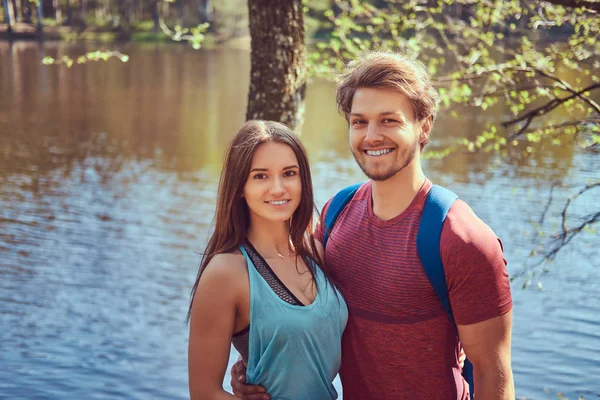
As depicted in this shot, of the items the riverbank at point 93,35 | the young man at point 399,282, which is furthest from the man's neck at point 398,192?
the riverbank at point 93,35

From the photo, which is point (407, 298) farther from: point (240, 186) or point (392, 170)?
point (240, 186)

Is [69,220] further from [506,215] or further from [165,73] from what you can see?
[165,73]

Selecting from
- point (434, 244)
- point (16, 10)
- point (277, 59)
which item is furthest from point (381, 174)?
point (16, 10)

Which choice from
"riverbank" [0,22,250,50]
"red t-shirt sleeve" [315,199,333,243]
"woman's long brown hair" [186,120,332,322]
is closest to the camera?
"woman's long brown hair" [186,120,332,322]

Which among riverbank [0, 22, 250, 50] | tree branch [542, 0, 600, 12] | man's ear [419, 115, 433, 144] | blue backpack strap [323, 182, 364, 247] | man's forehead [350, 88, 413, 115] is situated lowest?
riverbank [0, 22, 250, 50]

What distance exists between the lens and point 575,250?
11820 millimetres

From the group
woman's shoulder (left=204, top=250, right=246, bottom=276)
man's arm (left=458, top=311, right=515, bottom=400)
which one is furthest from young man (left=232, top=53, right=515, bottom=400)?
woman's shoulder (left=204, top=250, right=246, bottom=276)

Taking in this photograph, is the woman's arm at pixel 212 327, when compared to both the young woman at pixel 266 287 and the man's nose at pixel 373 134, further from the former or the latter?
the man's nose at pixel 373 134

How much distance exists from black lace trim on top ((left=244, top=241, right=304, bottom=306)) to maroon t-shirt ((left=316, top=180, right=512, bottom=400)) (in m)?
0.26

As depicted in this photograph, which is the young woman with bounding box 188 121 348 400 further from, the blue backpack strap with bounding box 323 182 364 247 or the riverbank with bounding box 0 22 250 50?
the riverbank with bounding box 0 22 250 50

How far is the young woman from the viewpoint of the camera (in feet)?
8.76

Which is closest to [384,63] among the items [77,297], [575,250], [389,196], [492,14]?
[389,196]

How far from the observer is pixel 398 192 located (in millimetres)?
2824

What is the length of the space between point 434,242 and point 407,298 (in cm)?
25
